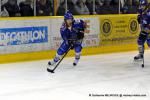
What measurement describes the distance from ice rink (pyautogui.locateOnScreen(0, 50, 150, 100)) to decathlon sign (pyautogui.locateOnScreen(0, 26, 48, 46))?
1.74ft

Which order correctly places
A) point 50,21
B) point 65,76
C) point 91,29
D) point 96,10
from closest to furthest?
point 65,76
point 50,21
point 91,29
point 96,10

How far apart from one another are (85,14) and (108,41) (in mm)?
861

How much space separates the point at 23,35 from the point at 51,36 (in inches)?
28.6

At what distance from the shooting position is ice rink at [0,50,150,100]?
6.00 m

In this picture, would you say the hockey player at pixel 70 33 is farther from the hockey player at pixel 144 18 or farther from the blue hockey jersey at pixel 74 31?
the hockey player at pixel 144 18

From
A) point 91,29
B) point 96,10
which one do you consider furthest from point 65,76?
point 96,10

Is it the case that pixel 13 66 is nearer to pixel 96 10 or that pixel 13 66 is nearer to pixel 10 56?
pixel 10 56

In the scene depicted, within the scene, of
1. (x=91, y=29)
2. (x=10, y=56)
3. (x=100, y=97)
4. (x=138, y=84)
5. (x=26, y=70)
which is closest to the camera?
(x=100, y=97)

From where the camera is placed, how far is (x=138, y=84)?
693 cm

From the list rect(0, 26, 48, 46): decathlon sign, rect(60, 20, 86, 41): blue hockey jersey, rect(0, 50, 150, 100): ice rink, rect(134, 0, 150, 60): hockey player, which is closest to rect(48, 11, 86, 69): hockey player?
rect(60, 20, 86, 41): blue hockey jersey

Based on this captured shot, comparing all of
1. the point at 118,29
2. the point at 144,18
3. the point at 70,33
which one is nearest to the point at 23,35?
the point at 70,33

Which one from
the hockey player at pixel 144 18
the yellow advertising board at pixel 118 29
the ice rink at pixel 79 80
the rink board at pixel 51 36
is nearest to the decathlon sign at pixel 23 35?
the rink board at pixel 51 36

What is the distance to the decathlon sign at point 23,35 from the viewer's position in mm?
9200

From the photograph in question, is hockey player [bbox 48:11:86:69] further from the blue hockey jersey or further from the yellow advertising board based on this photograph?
the yellow advertising board
